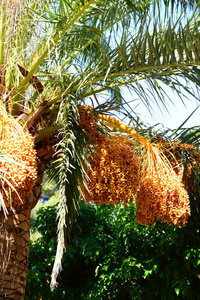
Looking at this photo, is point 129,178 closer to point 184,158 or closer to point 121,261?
point 184,158

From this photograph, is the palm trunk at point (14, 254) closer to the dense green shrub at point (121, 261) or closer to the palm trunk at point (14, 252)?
the palm trunk at point (14, 252)

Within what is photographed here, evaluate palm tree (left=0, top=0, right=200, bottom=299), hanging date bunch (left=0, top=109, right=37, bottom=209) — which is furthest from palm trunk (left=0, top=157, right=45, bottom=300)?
hanging date bunch (left=0, top=109, right=37, bottom=209)

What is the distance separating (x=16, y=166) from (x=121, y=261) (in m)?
3.70

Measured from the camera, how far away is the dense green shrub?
5.13 meters

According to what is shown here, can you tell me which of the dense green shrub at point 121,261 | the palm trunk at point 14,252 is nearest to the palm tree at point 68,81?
the palm trunk at point 14,252

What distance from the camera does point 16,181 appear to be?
7.37ft

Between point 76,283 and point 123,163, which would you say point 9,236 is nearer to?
point 123,163

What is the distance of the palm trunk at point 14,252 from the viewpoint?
10.7ft

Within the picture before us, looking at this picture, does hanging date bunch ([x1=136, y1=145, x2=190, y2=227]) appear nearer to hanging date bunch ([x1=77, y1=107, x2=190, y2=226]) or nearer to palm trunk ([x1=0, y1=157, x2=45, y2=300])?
hanging date bunch ([x1=77, y1=107, x2=190, y2=226])

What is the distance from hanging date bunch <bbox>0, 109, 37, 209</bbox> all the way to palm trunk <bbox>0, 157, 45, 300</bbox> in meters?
0.87

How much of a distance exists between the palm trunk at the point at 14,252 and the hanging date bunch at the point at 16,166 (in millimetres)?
874

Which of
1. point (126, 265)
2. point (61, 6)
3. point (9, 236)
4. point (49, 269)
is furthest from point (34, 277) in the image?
point (61, 6)

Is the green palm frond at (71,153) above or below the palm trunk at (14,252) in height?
above

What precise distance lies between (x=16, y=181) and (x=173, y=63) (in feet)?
4.78
